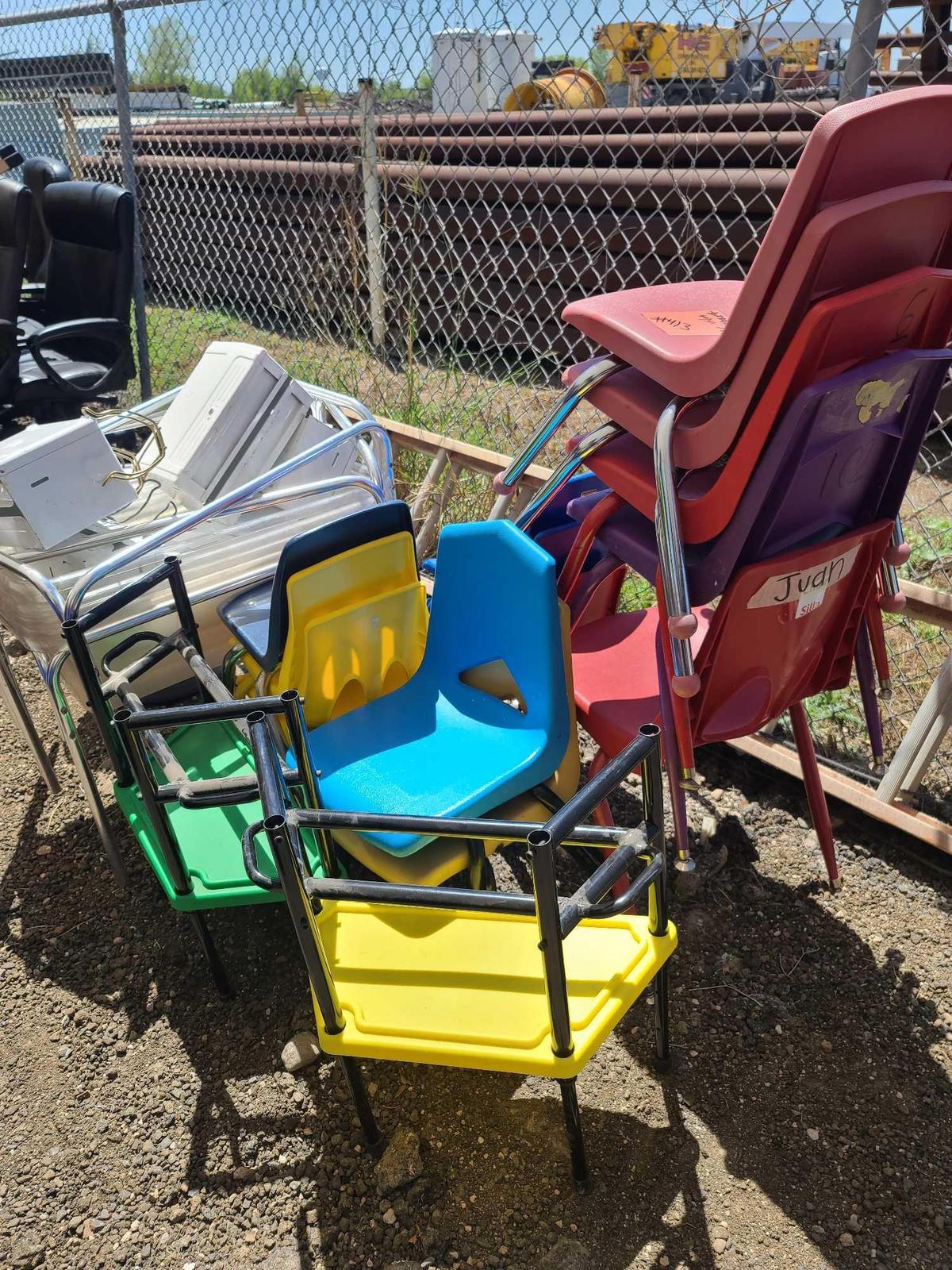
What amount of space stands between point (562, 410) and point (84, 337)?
11.2 ft

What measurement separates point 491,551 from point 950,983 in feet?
4.41

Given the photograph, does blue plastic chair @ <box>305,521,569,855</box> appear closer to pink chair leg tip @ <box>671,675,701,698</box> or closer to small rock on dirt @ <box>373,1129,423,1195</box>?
pink chair leg tip @ <box>671,675,701,698</box>

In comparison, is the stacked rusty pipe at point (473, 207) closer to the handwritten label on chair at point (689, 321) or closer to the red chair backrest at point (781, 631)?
the handwritten label on chair at point (689, 321)

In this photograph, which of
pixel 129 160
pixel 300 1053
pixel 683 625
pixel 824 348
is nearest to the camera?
pixel 824 348

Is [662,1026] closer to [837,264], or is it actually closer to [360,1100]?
[360,1100]

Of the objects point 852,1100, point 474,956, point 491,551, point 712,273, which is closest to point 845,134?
point 491,551

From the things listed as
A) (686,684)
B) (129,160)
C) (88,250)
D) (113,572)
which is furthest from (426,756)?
(129,160)

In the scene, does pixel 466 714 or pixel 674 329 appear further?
pixel 466 714

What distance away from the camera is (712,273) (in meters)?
5.23

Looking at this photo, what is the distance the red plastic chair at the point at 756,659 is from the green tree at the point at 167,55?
4.09 m

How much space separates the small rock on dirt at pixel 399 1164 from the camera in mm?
1668

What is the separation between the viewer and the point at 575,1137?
159 cm

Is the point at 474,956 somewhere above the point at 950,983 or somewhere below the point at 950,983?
above

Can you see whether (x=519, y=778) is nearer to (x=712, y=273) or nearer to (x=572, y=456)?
(x=572, y=456)
